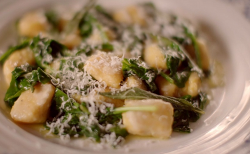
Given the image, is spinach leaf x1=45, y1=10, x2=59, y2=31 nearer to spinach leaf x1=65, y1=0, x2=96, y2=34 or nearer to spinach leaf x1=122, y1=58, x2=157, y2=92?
spinach leaf x1=65, y1=0, x2=96, y2=34

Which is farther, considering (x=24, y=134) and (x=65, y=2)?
(x=65, y=2)

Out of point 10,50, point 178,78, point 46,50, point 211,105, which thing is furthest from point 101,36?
point 211,105

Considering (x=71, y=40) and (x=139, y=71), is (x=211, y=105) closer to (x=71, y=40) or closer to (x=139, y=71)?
(x=139, y=71)

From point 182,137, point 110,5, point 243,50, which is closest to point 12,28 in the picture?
point 110,5

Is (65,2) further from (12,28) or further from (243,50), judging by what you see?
(243,50)

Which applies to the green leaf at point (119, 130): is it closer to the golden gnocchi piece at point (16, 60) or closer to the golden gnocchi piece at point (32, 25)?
the golden gnocchi piece at point (16, 60)

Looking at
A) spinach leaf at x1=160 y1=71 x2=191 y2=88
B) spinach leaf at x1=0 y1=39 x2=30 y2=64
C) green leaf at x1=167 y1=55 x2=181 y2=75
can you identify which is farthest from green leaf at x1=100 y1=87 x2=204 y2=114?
spinach leaf at x1=0 y1=39 x2=30 y2=64
